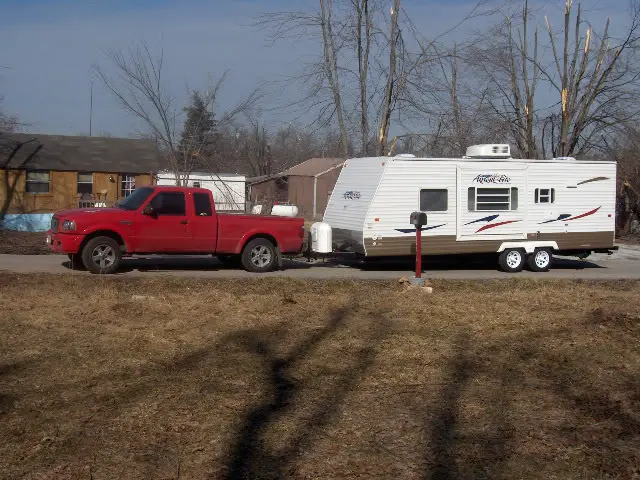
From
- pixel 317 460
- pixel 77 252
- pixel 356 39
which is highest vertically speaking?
pixel 356 39

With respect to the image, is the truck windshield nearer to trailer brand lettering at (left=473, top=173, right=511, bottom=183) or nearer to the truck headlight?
the truck headlight

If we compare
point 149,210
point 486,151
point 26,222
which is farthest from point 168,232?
point 26,222

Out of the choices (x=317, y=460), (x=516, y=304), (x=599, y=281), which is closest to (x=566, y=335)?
(x=516, y=304)

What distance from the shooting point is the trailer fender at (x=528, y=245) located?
18.7 m

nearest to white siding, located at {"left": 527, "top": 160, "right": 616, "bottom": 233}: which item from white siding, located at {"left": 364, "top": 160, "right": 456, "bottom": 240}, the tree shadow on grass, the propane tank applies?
white siding, located at {"left": 364, "top": 160, "right": 456, "bottom": 240}

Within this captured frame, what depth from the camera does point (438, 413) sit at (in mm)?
6660

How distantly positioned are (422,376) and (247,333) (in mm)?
2567

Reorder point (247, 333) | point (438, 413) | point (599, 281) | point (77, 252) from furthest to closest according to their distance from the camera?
point (599, 281)
point (77, 252)
point (247, 333)
point (438, 413)

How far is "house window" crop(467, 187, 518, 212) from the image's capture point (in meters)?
18.2

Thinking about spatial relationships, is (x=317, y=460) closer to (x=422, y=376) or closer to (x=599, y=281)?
(x=422, y=376)

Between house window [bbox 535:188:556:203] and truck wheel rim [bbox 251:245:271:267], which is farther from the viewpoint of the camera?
house window [bbox 535:188:556:203]

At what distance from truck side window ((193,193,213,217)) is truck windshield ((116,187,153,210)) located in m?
0.90

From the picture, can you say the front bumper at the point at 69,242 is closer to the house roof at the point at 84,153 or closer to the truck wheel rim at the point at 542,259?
the truck wheel rim at the point at 542,259

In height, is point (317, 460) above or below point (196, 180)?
below
